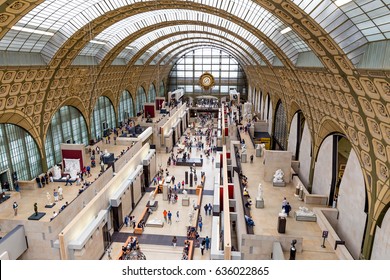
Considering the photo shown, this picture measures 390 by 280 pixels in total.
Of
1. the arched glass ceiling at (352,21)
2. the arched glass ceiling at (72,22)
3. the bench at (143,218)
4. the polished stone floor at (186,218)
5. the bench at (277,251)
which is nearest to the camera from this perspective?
the arched glass ceiling at (352,21)

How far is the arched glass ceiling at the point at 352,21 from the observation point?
1173cm

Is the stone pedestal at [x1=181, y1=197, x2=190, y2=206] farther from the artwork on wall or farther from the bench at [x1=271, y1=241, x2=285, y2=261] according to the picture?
the bench at [x1=271, y1=241, x2=285, y2=261]

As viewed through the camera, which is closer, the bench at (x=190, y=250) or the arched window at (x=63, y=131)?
the bench at (x=190, y=250)

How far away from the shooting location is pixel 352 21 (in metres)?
13.2

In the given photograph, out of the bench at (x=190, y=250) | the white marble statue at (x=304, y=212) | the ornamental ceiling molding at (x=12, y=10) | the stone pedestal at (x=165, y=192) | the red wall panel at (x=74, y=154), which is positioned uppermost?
the ornamental ceiling molding at (x=12, y=10)

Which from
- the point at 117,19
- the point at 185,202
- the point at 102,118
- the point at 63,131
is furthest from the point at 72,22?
the point at 102,118

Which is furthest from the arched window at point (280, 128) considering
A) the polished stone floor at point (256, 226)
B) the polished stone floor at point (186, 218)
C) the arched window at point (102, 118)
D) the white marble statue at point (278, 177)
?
the arched window at point (102, 118)

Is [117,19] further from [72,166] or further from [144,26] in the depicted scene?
[72,166]

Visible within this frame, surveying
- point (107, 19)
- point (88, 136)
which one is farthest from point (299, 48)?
point (88, 136)

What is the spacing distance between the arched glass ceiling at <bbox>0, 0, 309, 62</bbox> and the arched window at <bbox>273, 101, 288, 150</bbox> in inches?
580

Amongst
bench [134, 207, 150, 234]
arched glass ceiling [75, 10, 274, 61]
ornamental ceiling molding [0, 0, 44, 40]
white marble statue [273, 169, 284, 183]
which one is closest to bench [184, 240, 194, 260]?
bench [134, 207, 150, 234]

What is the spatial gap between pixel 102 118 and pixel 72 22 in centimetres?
2163

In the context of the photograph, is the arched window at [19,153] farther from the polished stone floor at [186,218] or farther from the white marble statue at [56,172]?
the polished stone floor at [186,218]

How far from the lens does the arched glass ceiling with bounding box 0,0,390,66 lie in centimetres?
1237
